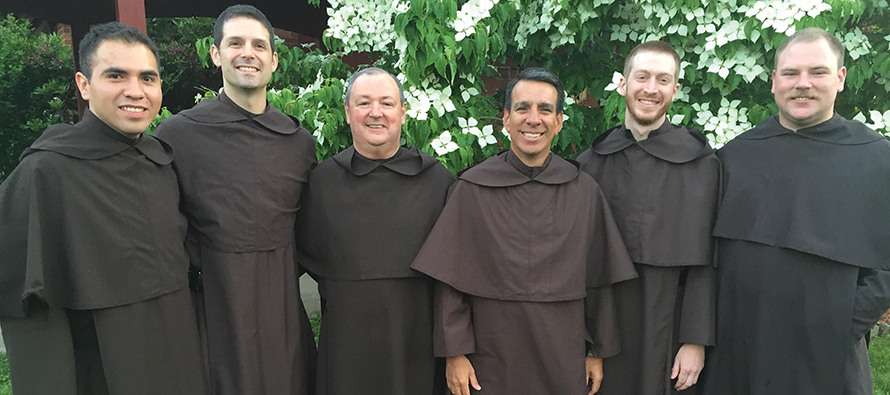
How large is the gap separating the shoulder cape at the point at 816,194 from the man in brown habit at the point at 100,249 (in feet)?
8.39

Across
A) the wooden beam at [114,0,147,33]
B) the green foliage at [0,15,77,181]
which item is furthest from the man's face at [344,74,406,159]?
the green foliage at [0,15,77,181]

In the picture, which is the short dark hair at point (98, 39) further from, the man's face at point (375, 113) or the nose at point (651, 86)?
the nose at point (651, 86)

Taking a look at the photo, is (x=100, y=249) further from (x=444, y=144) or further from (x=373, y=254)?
(x=444, y=144)

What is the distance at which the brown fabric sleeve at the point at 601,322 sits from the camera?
2797mm

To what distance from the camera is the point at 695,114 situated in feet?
13.1

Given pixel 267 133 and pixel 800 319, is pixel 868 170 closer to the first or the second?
pixel 800 319

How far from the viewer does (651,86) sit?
2912 mm

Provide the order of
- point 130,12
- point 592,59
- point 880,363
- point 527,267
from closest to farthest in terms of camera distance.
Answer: point 527,267
point 130,12
point 592,59
point 880,363

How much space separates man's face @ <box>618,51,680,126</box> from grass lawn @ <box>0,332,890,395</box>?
3592mm

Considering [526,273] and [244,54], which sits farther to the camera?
[244,54]

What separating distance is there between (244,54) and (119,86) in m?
0.71

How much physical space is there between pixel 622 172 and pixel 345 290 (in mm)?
1517

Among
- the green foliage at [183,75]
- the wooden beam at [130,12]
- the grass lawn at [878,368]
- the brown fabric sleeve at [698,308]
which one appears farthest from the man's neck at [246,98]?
the green foliage at [183,75]

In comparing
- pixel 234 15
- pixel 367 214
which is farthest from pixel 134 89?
pixel 367 214
